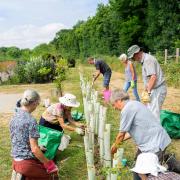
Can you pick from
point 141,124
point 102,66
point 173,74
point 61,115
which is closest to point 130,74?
point 102,66

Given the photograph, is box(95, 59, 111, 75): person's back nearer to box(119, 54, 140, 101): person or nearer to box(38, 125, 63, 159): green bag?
box(119, 54, 140, 101): person

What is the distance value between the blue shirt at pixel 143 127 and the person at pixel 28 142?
1.00 m

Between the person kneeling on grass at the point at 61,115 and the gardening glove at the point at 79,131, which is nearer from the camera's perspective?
the person kneeling on grass at the point at 61,115

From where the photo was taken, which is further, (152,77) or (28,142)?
(152,77)

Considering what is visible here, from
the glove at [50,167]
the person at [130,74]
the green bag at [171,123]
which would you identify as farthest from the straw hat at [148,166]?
the person at [130,74]

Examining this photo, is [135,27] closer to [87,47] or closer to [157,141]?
[87,47]

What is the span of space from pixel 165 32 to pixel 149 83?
34.1m

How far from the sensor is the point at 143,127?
15.7ft

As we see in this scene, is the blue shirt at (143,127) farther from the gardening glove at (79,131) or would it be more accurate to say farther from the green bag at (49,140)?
the gardening glove at (79,131)

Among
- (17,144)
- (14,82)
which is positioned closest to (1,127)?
(17,144)

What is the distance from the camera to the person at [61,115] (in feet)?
22.8

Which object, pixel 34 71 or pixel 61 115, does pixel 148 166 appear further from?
pixel 34 71

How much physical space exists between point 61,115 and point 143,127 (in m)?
2.54

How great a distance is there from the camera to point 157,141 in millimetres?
4785
